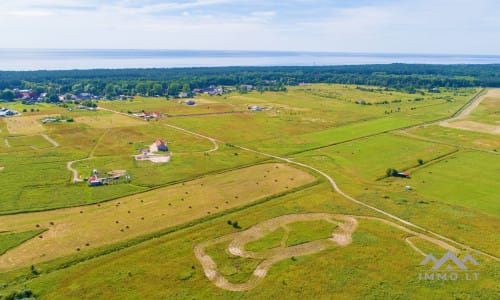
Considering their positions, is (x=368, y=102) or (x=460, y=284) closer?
(x=460, y=284)

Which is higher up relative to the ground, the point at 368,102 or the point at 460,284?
the point at 368,102

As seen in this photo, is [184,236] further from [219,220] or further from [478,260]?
[478,260]

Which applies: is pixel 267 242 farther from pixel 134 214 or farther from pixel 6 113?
pixel 6 113

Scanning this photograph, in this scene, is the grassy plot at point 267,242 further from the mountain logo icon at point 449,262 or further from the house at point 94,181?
the house at point 94,181

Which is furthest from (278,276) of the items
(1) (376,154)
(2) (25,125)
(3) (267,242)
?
(2) (25,125)

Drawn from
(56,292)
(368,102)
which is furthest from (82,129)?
(368,102)

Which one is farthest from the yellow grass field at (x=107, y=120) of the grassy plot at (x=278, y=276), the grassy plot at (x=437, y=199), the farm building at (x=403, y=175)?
the farm building at (x=403, y=175)
